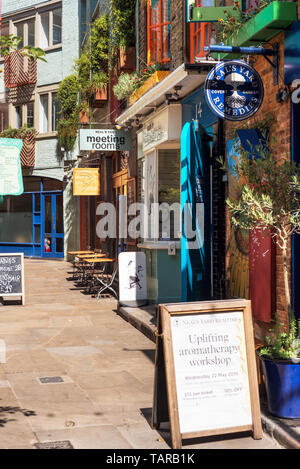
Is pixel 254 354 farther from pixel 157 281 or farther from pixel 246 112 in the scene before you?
pixel 157 281

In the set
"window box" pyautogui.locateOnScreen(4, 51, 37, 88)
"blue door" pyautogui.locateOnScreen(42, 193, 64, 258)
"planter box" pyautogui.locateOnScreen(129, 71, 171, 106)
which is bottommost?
"blue door" pyautogui.locateOnScreen(42, 193, 64, 258)

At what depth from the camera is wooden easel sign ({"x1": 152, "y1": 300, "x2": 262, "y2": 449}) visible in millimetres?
4746

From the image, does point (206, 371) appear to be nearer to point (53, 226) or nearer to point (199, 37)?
point (199, 37)

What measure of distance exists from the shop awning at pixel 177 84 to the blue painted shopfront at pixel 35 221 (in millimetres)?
13307

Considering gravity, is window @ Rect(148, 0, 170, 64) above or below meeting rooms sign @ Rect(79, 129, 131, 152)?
above

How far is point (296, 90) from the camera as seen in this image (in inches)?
261

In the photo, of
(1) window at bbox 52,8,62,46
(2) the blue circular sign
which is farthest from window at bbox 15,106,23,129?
(2) the blue circular sign

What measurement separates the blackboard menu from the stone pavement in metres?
0.65

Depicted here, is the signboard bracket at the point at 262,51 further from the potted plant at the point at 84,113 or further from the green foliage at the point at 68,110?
the green foliage at the point at 68,110

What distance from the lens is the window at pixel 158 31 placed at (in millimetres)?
12570

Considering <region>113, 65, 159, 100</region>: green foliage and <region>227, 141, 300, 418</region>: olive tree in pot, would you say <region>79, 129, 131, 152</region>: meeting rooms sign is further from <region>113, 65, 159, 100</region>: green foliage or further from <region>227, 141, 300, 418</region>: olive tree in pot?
<region>227, 141, 300, 418</region>: olive tree in pot

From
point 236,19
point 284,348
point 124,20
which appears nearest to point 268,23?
point 236,19

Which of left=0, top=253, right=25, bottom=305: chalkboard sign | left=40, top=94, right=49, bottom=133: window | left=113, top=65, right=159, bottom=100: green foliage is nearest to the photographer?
left=0, top=253, right=25, bottom=305: chalkboard sign

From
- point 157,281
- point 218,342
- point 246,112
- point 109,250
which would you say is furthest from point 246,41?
point 109,250
